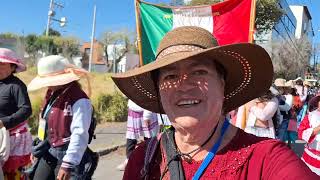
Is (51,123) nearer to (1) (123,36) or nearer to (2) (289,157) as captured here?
(2) (289,157)

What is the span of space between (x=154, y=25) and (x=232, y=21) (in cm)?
100

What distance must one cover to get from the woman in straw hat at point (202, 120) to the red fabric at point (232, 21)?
3.97m

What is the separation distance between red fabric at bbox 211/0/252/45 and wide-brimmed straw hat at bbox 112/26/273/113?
12.3 feet

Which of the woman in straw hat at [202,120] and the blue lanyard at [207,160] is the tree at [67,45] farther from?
the blue lanyard at [207,160]

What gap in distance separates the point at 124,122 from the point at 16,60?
11307 mm

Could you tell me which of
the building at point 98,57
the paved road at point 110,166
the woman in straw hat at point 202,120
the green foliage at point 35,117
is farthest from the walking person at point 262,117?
the building at point 98,57

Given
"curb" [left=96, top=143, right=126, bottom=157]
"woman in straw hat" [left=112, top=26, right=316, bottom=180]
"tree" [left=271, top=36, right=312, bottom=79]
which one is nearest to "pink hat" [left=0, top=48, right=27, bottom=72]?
"woman in straw hat" [left=112, top=26, right=316, bottom=180]

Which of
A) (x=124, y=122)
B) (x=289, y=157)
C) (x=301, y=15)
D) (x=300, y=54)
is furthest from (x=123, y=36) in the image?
(x=289, y=157)

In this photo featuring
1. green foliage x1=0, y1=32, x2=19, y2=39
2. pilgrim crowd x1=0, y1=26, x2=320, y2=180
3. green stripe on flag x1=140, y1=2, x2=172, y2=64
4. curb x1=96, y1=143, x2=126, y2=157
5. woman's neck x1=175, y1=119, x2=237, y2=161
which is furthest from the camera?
green foliage x1=0, y1=32, x2=19, y2=39

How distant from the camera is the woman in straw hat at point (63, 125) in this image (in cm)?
400

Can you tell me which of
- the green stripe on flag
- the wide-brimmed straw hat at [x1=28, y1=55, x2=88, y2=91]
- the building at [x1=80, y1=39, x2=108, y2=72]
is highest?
the building at [x1=80, y1=39, x2=108, y2=72]

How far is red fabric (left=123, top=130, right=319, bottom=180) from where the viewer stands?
61.6 inches

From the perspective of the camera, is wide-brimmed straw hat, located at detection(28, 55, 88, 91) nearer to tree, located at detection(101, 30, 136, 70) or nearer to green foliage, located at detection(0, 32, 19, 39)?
green foliage, located at detection(0, 32, 19, 39)

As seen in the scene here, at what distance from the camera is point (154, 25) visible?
6285 mm
